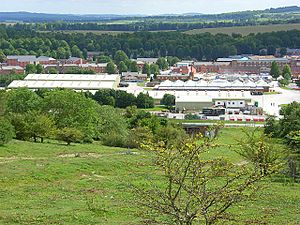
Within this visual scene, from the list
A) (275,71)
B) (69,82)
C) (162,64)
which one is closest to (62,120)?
(69,82)

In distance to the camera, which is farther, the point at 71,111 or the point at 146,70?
the point at 146,70

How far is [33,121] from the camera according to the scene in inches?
954

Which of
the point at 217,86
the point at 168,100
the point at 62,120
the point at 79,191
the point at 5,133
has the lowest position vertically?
the point at 217,86

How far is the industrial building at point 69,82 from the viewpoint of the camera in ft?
196

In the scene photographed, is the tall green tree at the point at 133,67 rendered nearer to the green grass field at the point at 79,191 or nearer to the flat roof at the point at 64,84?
the flat roof at the point at 64,84

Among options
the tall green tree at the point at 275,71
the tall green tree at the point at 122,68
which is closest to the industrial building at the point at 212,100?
the tall green tree at the point at 275,71

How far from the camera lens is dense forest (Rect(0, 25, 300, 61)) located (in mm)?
99812

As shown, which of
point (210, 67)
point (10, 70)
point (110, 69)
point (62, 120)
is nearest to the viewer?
point (62, 120)

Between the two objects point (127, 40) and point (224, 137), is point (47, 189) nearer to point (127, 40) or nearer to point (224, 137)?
point (224, 137)

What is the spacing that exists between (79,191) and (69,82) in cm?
4952

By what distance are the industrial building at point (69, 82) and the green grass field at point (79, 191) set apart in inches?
1523

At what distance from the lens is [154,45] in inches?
4119

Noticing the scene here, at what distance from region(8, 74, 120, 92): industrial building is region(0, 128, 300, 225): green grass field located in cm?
3868

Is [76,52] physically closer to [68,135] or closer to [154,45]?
[154,45]
